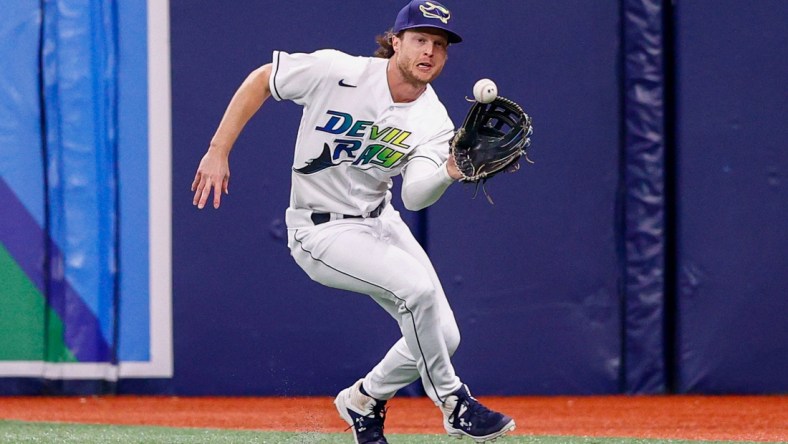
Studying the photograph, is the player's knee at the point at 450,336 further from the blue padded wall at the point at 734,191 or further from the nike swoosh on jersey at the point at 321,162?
the blue padded wall at the point at 734,191

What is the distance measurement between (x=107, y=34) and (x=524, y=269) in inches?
110

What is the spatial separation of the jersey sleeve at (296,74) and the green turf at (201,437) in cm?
152

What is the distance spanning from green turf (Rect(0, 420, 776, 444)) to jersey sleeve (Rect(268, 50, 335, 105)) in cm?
152

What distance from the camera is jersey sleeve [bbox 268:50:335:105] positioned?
4.39 metres

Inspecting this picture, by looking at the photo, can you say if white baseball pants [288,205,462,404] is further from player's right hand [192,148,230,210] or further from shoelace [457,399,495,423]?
player's right hand [192,148,230,210]

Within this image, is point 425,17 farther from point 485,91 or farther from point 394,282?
point 394,282

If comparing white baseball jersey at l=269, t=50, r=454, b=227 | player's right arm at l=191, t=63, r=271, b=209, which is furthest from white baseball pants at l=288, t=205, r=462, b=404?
player's right arm at l=191, t=63, r=271, b=209

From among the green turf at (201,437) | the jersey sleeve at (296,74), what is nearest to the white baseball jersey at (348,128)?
the jersey sleeve at (296,74)

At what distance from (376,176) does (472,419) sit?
38.5 inches

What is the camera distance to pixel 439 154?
4.35 meters

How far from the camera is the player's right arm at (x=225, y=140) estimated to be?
416 centimetres

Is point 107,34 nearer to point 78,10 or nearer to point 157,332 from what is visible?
point 78,10

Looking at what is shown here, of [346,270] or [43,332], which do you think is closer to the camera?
[346,270]

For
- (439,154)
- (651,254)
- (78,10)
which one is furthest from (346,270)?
(78,10)
